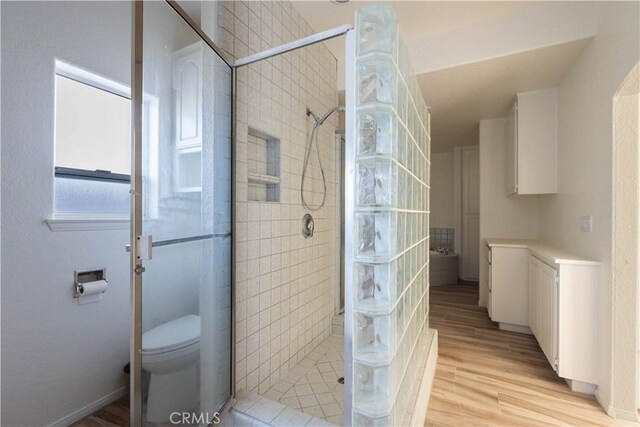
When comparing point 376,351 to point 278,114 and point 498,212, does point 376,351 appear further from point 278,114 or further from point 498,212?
point 498,212

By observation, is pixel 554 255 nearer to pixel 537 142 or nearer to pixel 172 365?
pixel 537 142

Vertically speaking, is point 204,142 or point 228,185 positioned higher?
point 204,142

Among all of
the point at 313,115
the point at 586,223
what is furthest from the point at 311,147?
the point at 586,223

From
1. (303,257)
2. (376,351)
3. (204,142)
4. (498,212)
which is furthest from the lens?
(498,212)

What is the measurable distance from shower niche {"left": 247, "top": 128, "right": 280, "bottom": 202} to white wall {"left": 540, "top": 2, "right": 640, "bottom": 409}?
1.91m

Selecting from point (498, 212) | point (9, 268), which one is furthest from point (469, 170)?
point (9, 268)

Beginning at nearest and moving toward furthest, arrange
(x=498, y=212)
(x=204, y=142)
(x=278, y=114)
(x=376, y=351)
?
(x=376, y=351)
(x=204, y=142)
(x=278, y=114)
(x=498, y=212)

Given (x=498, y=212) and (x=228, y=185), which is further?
(x=498, y=212)

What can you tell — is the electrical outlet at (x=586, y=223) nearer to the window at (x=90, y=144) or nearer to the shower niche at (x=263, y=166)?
the shower niche at (x=263, y=166)

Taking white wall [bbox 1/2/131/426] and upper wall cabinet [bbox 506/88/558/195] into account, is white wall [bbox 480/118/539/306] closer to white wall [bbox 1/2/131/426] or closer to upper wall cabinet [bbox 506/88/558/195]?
upper wall cabinet [bbox 506/88/558/195]

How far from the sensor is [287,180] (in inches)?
77.2

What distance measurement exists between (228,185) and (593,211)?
2.28 meters

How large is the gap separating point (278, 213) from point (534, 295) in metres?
2.29

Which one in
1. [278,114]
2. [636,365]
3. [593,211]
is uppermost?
[278,114]
